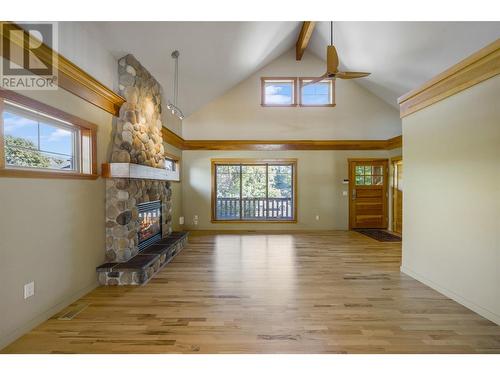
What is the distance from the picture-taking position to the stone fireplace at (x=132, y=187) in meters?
3.45

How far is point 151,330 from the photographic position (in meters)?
2.30

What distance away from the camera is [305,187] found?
24.3 feet

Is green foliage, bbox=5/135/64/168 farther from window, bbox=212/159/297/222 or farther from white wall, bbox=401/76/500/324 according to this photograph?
window, bbox=212/159/297/222

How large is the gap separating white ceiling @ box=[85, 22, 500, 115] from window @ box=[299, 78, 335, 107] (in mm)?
Answer: 807

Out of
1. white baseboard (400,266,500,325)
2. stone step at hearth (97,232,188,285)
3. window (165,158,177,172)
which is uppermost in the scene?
window (165,158,177,172)

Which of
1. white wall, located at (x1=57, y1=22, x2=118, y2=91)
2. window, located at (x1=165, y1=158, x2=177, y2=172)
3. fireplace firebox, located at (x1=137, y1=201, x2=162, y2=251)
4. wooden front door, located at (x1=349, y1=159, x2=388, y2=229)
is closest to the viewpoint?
white wall, located at (x1=57, y1=22, x2=118, y2=91)

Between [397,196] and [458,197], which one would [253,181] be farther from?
[458,197]

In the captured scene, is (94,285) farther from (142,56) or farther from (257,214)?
(257,214)

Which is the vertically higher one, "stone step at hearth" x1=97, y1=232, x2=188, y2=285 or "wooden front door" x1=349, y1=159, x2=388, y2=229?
"wooden front door" x1=349, y1=159, x2=388, y2=229

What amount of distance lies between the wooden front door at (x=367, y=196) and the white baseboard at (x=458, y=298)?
12.2ft

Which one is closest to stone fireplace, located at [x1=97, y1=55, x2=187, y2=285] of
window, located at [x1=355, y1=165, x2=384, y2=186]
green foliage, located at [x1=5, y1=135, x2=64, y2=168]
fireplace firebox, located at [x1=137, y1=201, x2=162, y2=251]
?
fireplace firebox, located at [x1=137, y1=201, x2=162, y2=251]

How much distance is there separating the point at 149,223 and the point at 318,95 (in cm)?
577

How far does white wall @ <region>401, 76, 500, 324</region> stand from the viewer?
248 cm

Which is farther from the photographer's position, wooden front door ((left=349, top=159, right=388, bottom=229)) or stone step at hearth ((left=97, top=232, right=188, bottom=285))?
wooden front door ((left=349, top=159, right=388, bottom=229))
